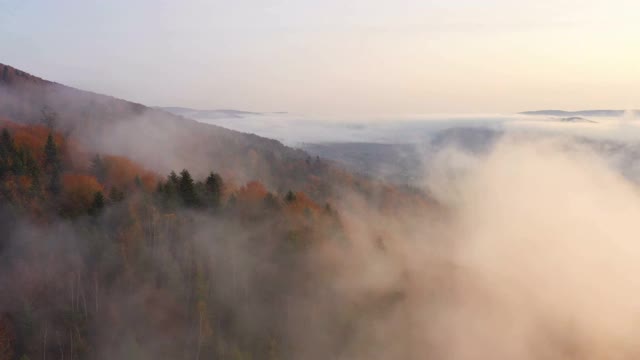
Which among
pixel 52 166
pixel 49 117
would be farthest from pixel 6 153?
pixel 49 117

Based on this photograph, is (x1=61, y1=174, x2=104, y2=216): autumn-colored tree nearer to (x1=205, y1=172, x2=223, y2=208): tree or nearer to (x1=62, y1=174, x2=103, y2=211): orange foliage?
(x1=62, y1=174, x2=103, y2=211): orange foliage

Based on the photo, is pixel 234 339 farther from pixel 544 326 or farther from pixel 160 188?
pixel 544 326

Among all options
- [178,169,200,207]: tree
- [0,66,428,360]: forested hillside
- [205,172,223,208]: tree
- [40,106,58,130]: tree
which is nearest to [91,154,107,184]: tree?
[0,66,428,360]: forested hillside

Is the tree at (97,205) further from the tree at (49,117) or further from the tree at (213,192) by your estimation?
the tree at (49,117)

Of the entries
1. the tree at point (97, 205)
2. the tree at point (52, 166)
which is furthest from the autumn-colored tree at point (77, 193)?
the tree at point (52, 166)

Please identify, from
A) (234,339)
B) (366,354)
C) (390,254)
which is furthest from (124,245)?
(390,254)

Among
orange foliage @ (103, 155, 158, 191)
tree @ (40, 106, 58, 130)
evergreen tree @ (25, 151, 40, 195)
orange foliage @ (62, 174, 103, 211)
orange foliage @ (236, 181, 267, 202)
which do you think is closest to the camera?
orange foliage @ (62, 174, 103, 211)
